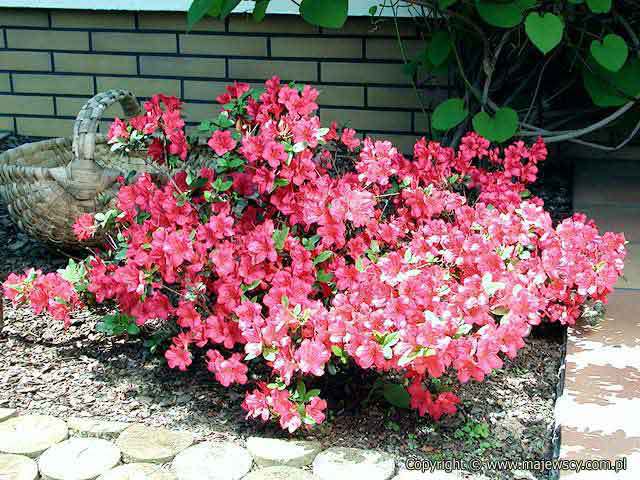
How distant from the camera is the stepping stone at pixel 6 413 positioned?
1.89 metres

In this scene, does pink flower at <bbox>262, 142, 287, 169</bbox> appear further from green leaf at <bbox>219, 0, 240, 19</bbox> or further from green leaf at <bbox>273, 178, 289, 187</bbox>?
green leaf at <bbox>219, 0, 240, 19</bbox>

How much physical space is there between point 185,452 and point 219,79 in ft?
7.16

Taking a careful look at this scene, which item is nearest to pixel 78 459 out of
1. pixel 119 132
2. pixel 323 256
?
pixel 323 256

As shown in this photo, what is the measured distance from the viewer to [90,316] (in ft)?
7.95

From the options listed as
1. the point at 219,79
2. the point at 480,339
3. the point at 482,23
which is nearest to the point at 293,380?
the point at 480,339

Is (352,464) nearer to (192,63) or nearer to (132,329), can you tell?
(132,329)

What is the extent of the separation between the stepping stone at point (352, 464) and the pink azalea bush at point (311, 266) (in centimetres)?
9

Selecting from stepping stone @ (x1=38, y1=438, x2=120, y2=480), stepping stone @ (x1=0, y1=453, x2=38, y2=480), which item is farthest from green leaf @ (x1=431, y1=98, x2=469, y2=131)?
stepping stone @ (x1=0, y1=453, x2=38, y2=480)

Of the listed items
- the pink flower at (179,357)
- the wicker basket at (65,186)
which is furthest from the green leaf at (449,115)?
the pink flower at (179,357)

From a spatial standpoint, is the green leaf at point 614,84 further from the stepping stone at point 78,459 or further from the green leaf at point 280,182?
the stepping stone at point 78,459

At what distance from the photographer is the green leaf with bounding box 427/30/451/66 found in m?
2.94

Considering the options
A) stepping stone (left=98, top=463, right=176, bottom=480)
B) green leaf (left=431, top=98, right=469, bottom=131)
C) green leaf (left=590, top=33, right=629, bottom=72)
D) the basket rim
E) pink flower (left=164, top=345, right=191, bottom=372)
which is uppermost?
green leaf (left=590, top=33, right=629, bottom=72)

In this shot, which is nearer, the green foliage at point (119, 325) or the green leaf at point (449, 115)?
the green foliage at point (119, 325)

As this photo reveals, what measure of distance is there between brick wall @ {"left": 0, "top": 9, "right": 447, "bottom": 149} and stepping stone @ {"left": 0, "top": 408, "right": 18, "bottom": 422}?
197cm
